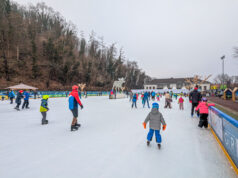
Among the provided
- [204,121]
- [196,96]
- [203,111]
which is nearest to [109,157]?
[203,111]

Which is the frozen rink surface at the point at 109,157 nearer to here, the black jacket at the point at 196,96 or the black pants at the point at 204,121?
the black pants at the point at 204,121

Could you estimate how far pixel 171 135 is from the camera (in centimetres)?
408

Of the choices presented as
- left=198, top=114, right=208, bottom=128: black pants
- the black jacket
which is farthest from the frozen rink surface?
the black jacket

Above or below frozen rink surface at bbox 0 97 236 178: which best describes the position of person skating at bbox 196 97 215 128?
above

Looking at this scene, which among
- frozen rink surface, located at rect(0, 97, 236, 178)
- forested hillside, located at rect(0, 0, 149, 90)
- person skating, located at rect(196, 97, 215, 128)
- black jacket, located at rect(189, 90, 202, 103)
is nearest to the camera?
frozen rink surface, located at rect(0, 97, 236, 178)

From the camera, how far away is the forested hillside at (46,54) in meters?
27.3

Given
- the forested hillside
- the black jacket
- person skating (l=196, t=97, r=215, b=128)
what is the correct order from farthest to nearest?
the forested hillside < the black jacket < person skating (l=196, t=97, r=215, b=128)

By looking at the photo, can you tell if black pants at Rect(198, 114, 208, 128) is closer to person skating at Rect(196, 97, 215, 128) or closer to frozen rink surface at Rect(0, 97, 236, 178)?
person skating at Rect(196, 97, 215, 128)

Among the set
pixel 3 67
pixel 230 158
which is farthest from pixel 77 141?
pixel 3 67

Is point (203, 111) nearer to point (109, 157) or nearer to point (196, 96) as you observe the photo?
point (196, 96)

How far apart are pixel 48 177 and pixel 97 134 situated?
7.07 ft

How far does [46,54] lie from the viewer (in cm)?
3544

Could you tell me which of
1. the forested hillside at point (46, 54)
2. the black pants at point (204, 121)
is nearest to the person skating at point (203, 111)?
the black pants at point (204, 121)

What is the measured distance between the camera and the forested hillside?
27.3 metres
